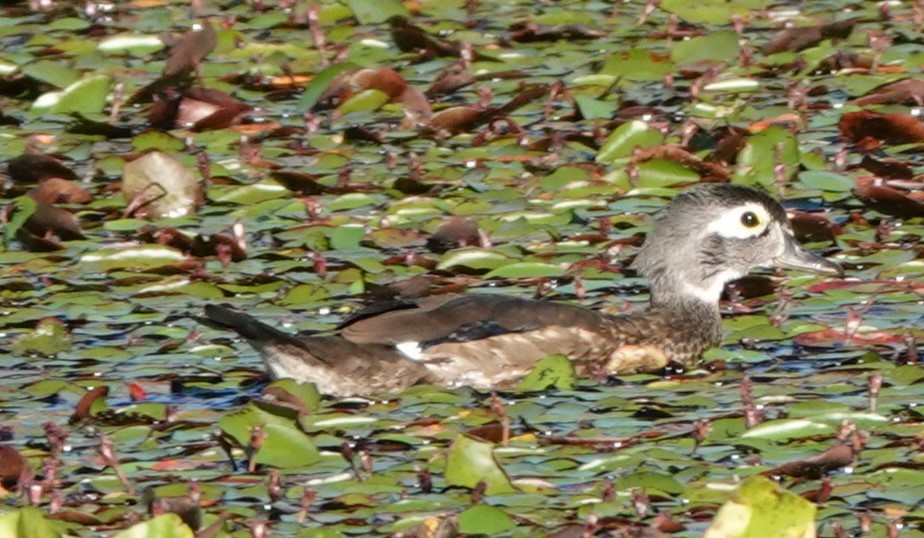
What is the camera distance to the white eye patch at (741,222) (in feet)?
29.3

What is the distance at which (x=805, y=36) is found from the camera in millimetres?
12273

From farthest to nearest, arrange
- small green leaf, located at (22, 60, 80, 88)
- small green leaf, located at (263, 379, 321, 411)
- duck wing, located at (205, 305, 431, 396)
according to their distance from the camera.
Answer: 1. small green leaf, located at (22, 60, 80, 88)
2. duck wing, located at (205, 305, 431, 396)
3. small green leaf, located at (263, 379, 321, 411)

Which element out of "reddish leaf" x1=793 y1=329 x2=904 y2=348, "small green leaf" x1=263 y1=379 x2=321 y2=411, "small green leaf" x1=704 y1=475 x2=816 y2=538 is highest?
"small green leaf" x1=704 y1=475 x2=816 y2=538

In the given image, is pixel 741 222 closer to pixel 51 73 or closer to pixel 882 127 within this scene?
pixel 882 127

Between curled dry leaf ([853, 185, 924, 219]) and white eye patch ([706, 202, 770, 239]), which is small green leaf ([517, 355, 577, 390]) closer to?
white eye patch ([706, 202, 770, 239])

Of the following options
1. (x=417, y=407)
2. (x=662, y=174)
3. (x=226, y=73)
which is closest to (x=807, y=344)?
(x=417, y=407)

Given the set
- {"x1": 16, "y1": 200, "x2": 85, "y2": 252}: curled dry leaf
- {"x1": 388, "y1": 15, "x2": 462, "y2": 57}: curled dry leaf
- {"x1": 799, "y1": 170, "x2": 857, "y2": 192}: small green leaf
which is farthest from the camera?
{"x1": 388, "y1": 15, "x2": 462, "y2": 57}: curled dry leaf

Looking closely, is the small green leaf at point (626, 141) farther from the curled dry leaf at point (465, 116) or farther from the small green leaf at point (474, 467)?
the small green leaf at point (474, 467)

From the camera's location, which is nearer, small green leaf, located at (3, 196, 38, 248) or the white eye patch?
the white eye patch

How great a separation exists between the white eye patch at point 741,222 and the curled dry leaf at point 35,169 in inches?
127

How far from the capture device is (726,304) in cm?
922

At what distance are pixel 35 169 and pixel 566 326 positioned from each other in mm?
3303

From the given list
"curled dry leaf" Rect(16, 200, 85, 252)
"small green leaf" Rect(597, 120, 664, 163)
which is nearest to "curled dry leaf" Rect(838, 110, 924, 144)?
"small green leaf" Rect(597, 120, 664, 163)

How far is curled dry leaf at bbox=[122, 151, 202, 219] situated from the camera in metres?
10.1
